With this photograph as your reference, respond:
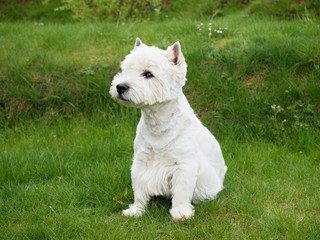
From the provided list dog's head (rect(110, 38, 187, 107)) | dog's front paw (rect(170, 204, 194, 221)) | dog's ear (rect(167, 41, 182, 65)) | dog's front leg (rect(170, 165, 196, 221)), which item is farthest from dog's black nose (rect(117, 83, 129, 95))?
dog's front paw (rect(170, 204, 194, 221))

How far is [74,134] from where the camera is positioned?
763cm

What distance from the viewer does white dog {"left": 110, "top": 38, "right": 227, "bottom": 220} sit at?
4891 mm

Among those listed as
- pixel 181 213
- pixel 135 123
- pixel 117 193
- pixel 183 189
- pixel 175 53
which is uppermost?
pixel 175 53

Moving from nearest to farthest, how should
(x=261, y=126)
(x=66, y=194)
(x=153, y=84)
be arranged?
1. (x=153, y=84)
2. (x=66, y=194)
3. (x=261, y=126)

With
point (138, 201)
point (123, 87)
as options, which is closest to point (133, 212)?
point (138, 201)

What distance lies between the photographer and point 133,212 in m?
5.30

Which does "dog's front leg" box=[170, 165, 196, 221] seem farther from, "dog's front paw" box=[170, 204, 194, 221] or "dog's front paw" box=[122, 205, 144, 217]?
"dog's front paw" box=[122, 205, 144, 217]

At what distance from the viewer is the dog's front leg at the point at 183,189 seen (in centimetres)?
511

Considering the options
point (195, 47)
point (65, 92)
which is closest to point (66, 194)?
point (65, 92)

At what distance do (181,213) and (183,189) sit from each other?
0.72 feet

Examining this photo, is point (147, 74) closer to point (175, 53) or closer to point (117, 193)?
point (175, 53)

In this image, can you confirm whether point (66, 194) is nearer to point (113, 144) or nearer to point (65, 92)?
point (113, 144)

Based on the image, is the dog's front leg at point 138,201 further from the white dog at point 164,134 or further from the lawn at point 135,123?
the lawn at point 135,123

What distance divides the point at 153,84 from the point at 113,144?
7.51 ft
